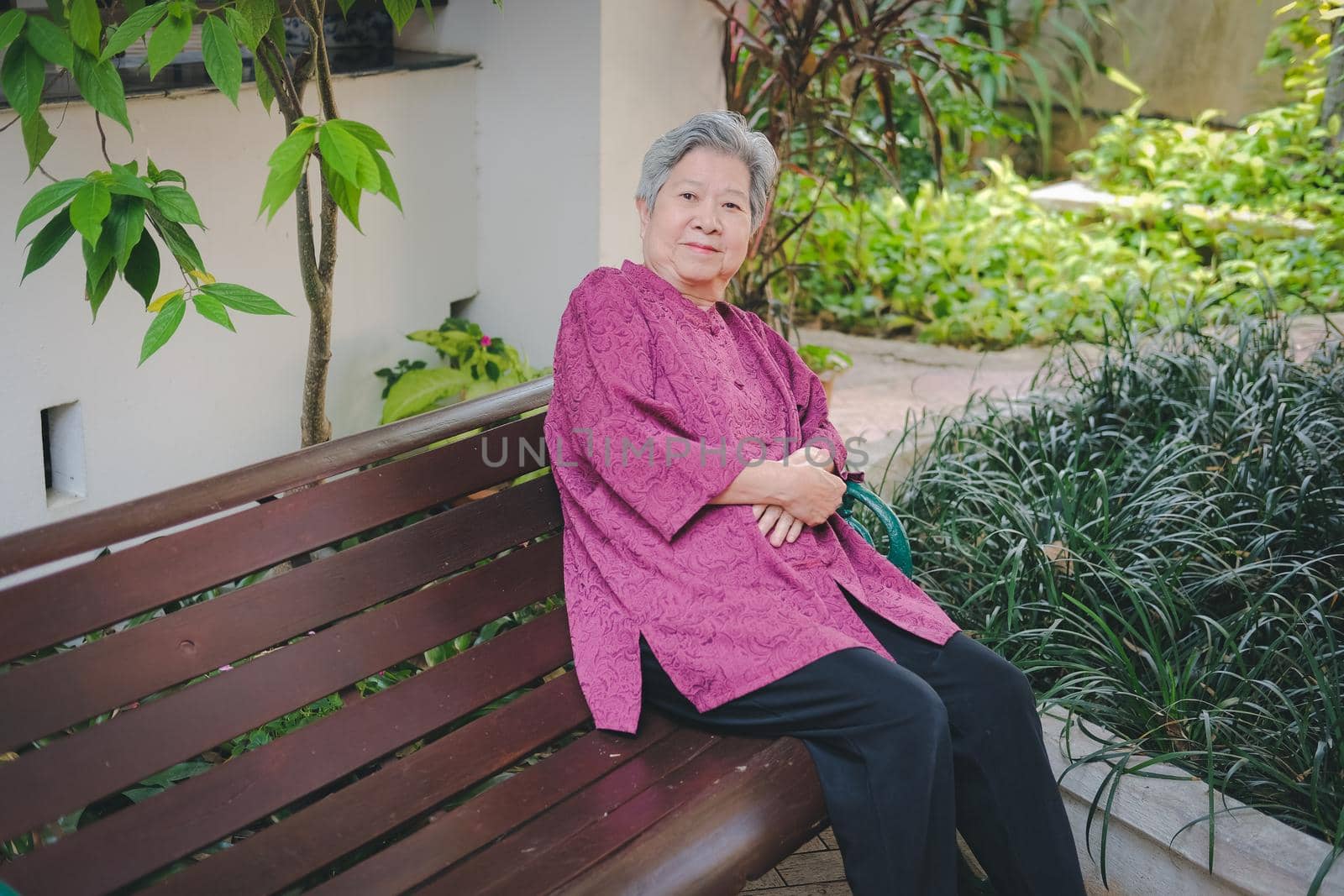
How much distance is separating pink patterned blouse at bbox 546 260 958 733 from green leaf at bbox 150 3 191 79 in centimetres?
75

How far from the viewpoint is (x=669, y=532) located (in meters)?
2.11

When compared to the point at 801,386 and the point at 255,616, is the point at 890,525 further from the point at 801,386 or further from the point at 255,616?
the point at 255,616

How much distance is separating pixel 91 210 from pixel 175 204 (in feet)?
0.51

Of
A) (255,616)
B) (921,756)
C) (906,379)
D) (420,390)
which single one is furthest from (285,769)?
(906,379)

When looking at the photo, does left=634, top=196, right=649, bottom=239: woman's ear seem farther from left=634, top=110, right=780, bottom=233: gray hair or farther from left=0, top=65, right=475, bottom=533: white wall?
left=0, top=65, right=475, bottom=533: white wall

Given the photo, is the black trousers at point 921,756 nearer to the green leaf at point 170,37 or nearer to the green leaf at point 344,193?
the green leaf at point 344,193

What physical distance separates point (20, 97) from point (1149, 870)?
7.54 ft

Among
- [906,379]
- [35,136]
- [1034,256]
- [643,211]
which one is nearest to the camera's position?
[35,136]

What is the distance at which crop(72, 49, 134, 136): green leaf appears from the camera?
1.96 meters

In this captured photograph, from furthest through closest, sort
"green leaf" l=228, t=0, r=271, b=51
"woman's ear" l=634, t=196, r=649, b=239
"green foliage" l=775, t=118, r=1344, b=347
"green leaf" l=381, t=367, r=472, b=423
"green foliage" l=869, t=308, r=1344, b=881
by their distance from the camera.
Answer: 1. "green foliage" l=775, t=118, r=1344, b=347
2. "green leaf" l=381, t=367, r=472, b=423
3. "green foliage" l=869, t=308, r=1344, b=881
4. "woman's ear" l=634, t=196, r=649, b=239
5. "green leaf" l=228, t=0, r=271, b=51

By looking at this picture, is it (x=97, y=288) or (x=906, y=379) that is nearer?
(x=97, y=288)

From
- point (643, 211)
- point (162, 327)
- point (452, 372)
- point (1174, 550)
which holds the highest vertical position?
point (643, 211)

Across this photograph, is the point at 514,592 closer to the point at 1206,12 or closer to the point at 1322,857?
the point at 1322,857

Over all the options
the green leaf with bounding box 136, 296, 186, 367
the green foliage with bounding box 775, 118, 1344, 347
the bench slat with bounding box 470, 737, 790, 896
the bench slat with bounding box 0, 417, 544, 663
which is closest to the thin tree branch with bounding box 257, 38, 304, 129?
the green leaf with bounding box 136, 296, 186, 367
